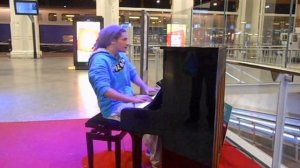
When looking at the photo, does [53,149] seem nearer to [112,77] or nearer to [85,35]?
[112,77]

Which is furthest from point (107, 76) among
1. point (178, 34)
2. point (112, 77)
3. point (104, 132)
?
point (178, 34)

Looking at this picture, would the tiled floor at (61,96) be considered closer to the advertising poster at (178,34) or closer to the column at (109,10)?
the advertising poster at (178,34)

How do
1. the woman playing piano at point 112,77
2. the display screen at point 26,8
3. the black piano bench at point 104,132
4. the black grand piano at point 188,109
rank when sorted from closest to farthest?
the black grand piano at point 188,109
the woman playing piano at point 112,77
the black piano bench at point 104,132
the display screen at point 26,8

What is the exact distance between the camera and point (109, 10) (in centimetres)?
1387

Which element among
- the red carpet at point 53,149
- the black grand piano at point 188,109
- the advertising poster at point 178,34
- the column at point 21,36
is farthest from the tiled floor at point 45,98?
the column at point 21,36

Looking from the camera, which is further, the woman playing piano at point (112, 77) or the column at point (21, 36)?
the column at point (21, 36)

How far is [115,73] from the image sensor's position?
98.0 inches

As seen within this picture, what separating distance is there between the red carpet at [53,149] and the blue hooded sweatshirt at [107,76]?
0.61 m

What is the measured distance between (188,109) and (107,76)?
32.1 inches

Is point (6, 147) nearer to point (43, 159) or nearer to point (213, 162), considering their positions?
point (43, 159)

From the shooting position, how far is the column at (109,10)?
1365cm

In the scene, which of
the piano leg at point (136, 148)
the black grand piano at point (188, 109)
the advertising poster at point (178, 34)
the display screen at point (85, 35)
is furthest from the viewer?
the display screen at point (85, 35)

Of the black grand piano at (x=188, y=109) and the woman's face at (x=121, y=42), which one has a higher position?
the woman's face at (x=121, y=42)

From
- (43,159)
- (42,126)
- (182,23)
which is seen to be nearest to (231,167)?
(43,159)
